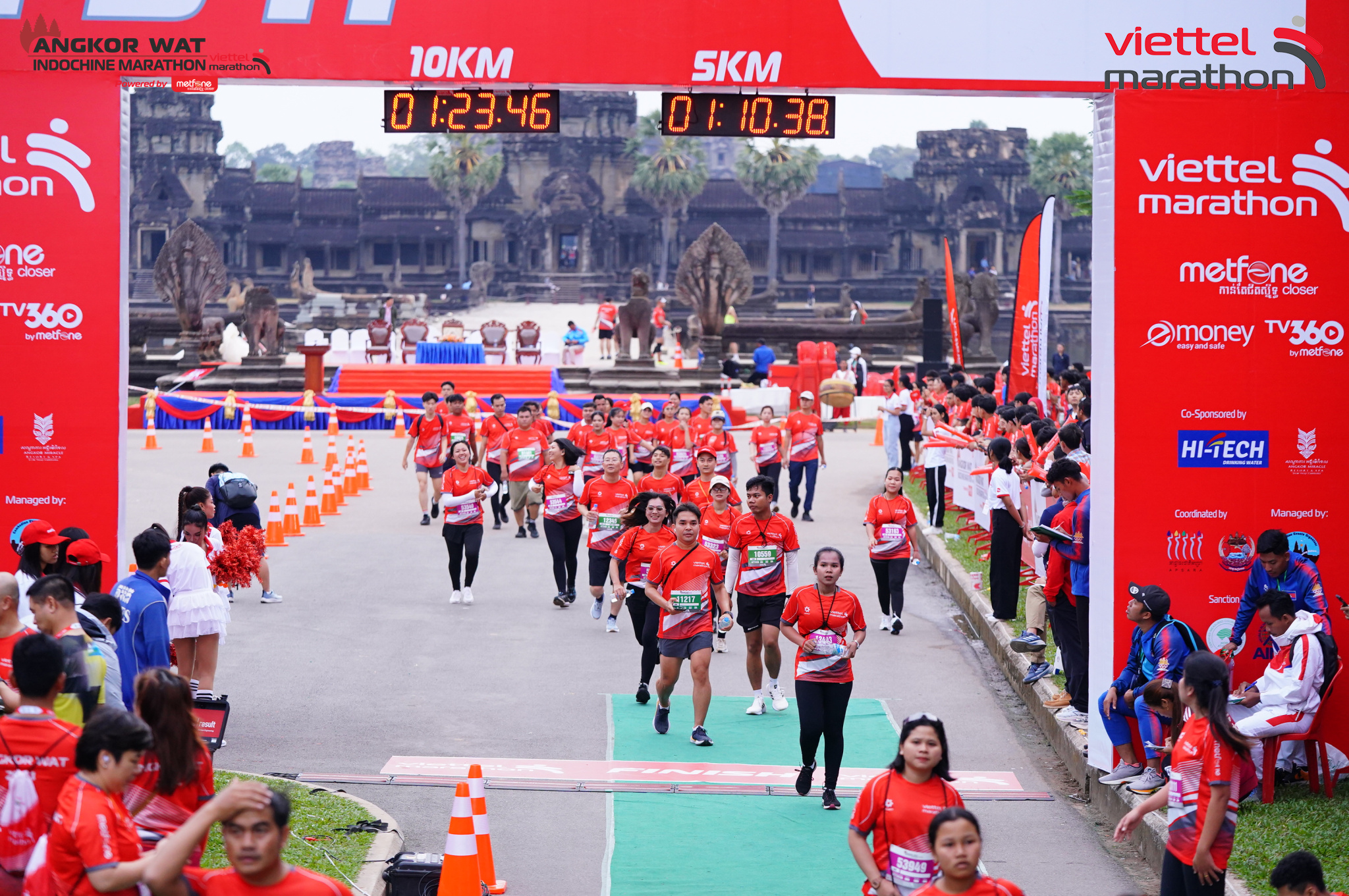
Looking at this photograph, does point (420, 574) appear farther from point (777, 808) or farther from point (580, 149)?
point (580, 149)

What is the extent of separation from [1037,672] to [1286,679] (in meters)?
3.27

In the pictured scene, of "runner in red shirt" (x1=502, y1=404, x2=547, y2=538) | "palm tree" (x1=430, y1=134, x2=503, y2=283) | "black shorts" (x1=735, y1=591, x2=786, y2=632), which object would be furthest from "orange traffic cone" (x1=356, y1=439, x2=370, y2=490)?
"palm tree" (x1=430, y1=134, x2=503, y2=283)

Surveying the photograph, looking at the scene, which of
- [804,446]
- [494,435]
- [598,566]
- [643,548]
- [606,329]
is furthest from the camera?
[606,329]

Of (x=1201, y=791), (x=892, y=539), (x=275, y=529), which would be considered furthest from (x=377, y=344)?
(x=1201, y=791)

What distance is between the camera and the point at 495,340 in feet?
137

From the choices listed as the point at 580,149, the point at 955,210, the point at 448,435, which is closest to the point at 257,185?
the point at 580,149

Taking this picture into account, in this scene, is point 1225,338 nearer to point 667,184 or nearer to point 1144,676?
point 1144,676

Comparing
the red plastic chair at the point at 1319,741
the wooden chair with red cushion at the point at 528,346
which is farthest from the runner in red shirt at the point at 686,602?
the wooden chair with red cushion at the point at 528,346

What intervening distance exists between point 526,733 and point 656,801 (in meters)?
1.82

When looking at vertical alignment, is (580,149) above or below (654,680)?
above

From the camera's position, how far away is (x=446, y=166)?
82.9 metres

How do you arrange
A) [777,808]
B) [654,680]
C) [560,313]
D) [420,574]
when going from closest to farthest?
[777,808]
[654,680]
[420,574]
[560,313]

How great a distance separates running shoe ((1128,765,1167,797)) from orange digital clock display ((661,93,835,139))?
4536mm

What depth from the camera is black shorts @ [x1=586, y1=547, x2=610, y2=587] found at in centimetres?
1400
